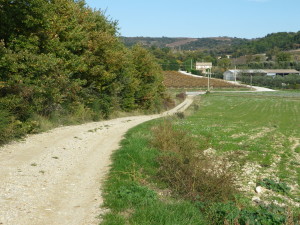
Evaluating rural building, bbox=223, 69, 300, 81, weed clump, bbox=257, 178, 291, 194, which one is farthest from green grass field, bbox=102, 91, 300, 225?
rural building, bbox=223, 69, 300, 81

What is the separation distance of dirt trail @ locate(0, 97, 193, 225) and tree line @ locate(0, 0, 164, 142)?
1.76m

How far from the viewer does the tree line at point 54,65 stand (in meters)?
14.5

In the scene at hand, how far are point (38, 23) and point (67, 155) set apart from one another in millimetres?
6299

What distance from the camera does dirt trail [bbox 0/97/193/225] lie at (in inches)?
276

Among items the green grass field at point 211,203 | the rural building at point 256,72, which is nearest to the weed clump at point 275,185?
the green grass field at point 211,203

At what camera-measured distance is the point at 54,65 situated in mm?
18828

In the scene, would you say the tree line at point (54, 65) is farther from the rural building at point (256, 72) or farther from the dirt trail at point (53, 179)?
the rural building at point (256, 72)

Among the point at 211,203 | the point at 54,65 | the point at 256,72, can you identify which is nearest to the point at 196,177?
the point at 211,203

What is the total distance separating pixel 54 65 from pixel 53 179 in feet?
34.1

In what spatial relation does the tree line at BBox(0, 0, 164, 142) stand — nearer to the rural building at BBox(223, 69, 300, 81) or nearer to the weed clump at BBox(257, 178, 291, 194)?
the weed clump at BBox(257, 178, 291, 194)

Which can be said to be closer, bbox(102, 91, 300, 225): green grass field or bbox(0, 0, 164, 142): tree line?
bbox(102, 91, 300, 225): green grass field

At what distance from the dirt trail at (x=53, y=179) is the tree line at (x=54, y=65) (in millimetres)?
1756

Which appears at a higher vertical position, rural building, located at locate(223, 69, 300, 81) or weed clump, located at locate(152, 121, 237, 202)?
weed clump, located at locate(152, 121, 237, 202)

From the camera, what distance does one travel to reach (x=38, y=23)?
15570 millimetres
